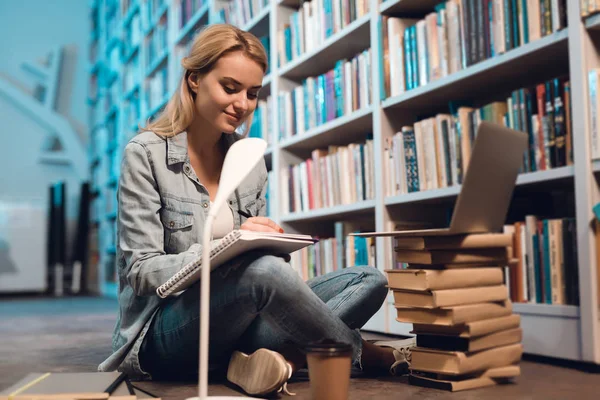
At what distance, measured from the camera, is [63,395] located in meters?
1.07

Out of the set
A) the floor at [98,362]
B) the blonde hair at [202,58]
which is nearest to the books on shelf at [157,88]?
the floor at [98,362]

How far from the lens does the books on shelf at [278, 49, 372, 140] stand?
2594 mm

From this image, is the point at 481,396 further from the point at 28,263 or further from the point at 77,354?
the point at 28,263

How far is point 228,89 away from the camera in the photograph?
152 cm

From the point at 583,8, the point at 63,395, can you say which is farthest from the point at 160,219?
the point at 583,8

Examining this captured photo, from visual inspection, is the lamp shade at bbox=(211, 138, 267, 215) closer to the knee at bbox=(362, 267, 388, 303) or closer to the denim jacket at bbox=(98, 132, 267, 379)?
the denim jacket at bbox=(98, 132, 267, 379)

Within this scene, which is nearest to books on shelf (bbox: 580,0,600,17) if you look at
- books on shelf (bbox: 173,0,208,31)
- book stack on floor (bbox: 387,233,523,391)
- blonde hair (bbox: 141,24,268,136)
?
book stack on floor (bbox: 387,233,523,391)

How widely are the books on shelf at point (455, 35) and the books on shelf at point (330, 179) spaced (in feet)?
0.99

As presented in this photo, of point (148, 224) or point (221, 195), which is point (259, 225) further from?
point (221, 195)

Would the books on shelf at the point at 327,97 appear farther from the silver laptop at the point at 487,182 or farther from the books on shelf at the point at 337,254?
the silver laptop at the point at 487,182

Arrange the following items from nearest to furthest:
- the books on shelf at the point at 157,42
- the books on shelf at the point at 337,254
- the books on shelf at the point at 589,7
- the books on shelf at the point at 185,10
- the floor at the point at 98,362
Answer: the floor at the point at 98,362 → the books on shelf at the point at 589,7 → the books on shelf at the point at 337,254 → the books on shelf at the point at 185,10 → the books on shelf at the point at 157,42

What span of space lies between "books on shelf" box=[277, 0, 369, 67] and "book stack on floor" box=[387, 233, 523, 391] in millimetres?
1443

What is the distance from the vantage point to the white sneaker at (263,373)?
1271mm

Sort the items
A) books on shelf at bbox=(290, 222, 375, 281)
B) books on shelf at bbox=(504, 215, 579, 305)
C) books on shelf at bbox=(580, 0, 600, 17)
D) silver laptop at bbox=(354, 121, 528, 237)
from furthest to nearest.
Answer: books on shelf at bbox=(290, 222, 375, 281)
books on shelf at bbox=(504, 215, 579, 305)
books on shelf at bbox=(580, 0, 600, 17)
silver laptop at bbox=(354, 121, 528, 237)
